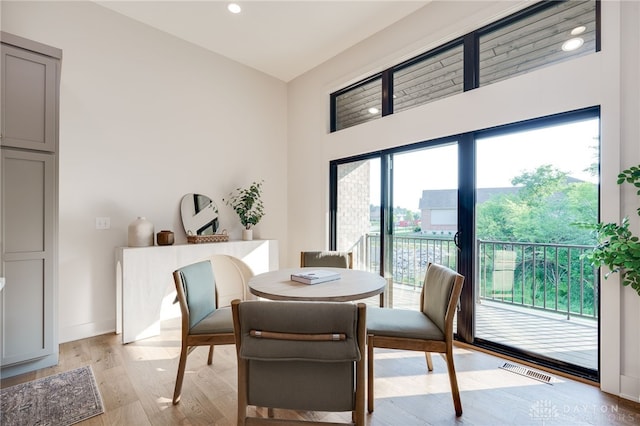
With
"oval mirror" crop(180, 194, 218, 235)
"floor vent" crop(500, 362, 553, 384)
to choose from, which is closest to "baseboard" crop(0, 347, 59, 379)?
"oval mirror" crop(180, 194, 218, 235)

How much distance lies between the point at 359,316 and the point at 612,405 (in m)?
1.91

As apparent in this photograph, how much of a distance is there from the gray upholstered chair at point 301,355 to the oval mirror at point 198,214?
2.54 meters

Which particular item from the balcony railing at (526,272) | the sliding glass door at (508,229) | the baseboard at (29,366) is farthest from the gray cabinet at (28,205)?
the balcony railing at (526,272)

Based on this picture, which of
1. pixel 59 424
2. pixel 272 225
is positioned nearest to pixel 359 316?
pixel 59 424

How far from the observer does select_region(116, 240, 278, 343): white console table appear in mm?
2840

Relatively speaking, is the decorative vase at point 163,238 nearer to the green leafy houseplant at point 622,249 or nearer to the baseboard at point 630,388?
the green leafy houseplant at point 622,249

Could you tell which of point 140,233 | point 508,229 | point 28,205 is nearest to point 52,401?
point 28,205

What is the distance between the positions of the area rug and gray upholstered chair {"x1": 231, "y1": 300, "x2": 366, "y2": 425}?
4.13 feet

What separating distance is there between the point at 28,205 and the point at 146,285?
45.4 inches

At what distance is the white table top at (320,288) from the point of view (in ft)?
5.76

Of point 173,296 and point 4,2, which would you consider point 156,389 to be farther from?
point 4,2

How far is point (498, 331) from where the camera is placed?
275 centimetres

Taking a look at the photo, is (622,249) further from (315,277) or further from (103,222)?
(103,222)

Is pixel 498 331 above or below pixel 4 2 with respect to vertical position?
below
